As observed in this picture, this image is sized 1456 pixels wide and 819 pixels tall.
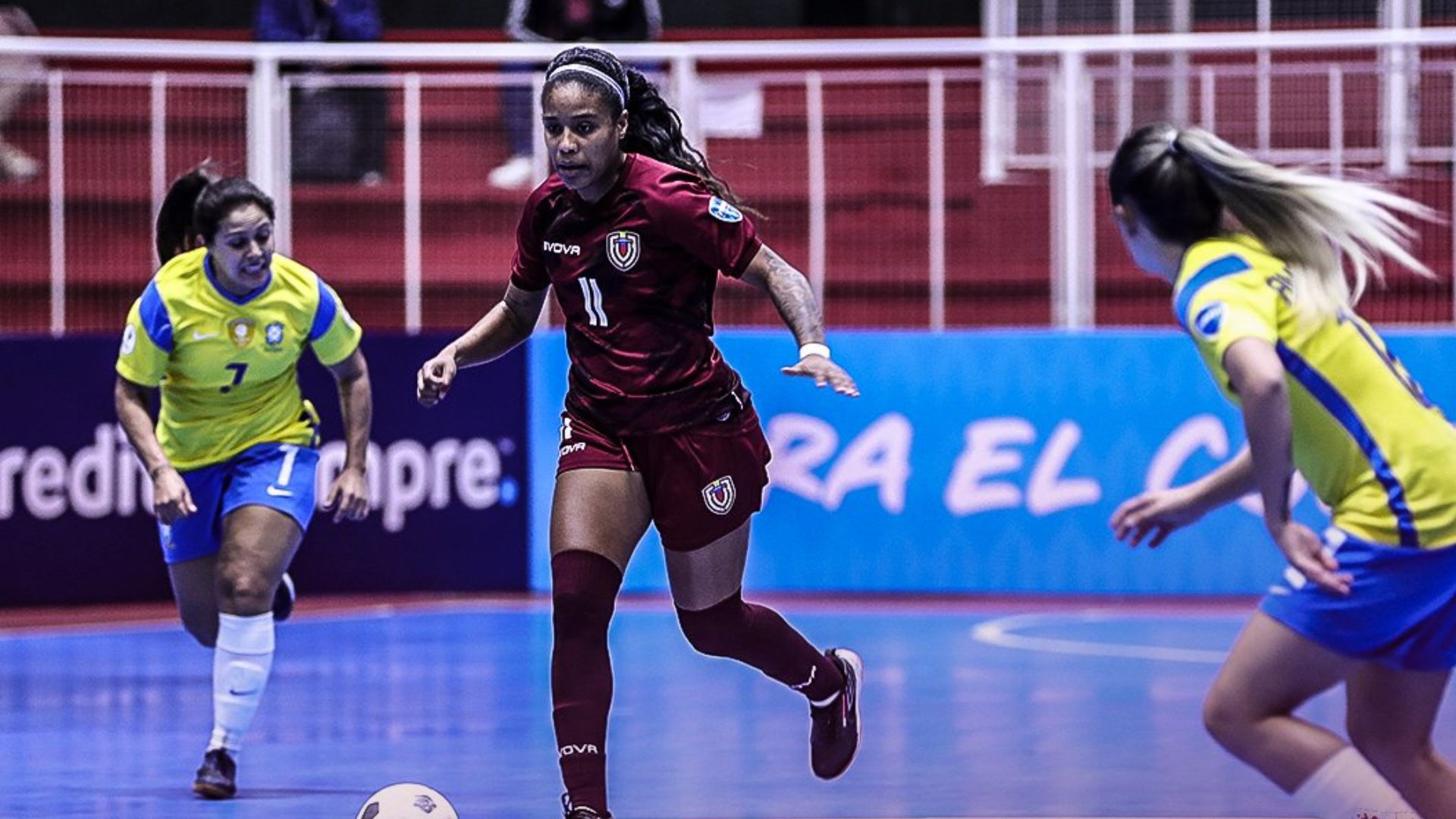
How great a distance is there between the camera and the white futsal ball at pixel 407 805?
19.0 ft

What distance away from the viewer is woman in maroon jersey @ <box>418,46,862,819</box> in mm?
5887

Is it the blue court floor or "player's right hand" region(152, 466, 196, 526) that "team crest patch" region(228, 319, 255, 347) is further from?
the blue court floor

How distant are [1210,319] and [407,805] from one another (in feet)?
7.91

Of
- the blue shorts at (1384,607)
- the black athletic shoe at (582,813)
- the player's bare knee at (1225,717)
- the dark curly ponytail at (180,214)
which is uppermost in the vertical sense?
the dark curly ponytail at (180,214)

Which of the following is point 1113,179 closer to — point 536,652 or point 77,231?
point 536,652

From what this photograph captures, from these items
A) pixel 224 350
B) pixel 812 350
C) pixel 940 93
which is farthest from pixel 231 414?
pixel 940 93

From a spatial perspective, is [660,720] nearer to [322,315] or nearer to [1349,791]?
[322,315]

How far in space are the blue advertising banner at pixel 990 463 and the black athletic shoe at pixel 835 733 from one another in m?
5.63

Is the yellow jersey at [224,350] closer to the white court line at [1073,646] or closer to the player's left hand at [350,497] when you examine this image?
the player's left hand at [350,497]

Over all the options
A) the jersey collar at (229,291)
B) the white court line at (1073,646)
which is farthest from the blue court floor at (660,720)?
the jersey collar at (229,291)

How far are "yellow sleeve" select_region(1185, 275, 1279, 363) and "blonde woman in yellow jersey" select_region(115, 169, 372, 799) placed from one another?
353cm

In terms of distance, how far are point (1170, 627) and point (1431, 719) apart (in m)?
6.98

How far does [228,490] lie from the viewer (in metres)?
7.75

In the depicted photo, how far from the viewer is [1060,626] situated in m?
11.8
